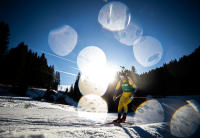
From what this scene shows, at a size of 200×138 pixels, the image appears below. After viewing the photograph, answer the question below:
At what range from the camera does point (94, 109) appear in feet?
109

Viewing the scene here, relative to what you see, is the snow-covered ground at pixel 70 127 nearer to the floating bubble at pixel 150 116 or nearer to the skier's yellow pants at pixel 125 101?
the skier's yellow pants at pixel 125 101

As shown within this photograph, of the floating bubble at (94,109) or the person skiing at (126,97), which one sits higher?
the person skiing at (126,97)

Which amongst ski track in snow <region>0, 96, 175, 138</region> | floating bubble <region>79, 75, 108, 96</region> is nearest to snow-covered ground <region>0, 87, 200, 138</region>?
ski track in snow <region>0, 96, 175, 138</region>

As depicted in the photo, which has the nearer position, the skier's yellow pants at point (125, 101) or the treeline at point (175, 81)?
the skier's yellow pants at point (125, 101)

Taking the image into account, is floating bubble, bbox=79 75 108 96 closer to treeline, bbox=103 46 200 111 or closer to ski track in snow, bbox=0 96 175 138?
treeline, bbox=103 46 200 111

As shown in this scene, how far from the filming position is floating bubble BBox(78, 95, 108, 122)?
15.7 feet

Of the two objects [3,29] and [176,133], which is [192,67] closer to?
[176,133]

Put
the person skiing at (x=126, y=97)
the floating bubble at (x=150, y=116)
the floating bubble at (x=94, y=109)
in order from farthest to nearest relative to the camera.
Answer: the floating bubble at (x=150, y=116), the floating bubble at (x=94, y=109), the person skiing at (x=126, y=97)

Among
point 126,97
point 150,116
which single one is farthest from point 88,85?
point 126,97

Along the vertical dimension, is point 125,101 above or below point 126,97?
below

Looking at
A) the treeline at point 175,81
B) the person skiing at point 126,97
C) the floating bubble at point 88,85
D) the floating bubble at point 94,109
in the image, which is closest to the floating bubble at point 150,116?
the person skiing at point 126,97

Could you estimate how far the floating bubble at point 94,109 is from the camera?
189 inches

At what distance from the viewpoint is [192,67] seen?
27.2 meters

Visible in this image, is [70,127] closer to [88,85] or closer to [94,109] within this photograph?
[94,109]
